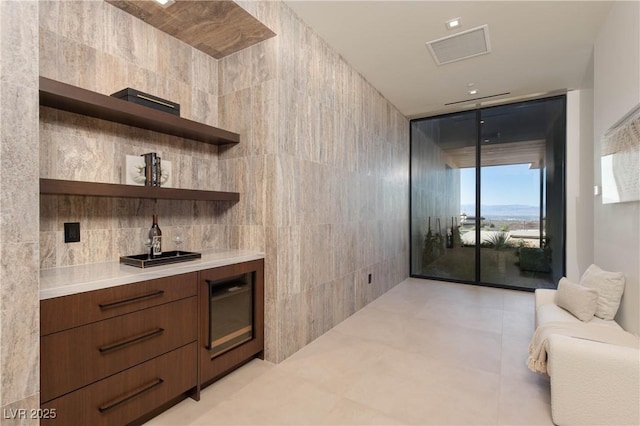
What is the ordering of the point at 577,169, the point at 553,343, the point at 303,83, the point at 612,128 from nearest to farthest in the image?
the point at 553,343, the point at 612,128, the point at 303,83, the point at 577,169

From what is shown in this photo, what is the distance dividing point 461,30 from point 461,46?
280 millimetres

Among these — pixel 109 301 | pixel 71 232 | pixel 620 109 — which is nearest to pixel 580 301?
pixel 620 109

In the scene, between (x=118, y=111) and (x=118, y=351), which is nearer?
(x=118, y=351)

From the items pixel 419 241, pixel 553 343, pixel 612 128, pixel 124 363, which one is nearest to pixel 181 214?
pixel 124 363

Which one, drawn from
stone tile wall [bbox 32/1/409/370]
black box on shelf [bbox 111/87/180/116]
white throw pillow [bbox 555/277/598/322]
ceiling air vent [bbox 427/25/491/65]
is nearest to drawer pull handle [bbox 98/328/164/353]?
stone tile wall [bbox 32/1/409/370]

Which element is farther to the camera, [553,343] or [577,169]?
[577,169]

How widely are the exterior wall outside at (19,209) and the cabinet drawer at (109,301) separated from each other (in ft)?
0.23

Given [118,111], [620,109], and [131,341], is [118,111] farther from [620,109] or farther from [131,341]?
[620,109]

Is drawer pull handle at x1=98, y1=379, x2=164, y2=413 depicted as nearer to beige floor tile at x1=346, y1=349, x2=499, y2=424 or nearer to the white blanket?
beige floor tile at x1=346, y1=349, x2=499, y2=424

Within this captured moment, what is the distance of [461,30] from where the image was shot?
2.85 meters

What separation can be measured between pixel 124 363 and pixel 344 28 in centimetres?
309

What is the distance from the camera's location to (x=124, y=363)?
1645mm

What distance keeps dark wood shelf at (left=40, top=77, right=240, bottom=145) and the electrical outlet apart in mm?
710

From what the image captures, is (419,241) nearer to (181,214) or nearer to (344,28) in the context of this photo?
(344,28)
